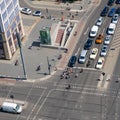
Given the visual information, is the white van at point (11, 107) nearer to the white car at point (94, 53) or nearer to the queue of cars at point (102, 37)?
the queue of cars at point (102, 37)

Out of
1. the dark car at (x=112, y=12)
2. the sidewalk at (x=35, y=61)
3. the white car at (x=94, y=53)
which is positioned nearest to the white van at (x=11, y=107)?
the sidewalk at (x=35, y=61)

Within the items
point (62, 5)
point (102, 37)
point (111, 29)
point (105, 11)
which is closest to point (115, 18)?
point (105, 11)

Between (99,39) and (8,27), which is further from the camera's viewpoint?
(99,39)

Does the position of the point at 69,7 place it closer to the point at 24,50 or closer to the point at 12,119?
the point at 24,50

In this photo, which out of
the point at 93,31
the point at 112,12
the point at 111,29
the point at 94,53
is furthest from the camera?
the point at 112,12

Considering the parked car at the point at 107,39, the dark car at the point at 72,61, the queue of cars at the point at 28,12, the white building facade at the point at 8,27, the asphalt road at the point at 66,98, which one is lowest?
the asphalt road at the point at 66,98

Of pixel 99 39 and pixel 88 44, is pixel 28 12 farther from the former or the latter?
pixel 99 39

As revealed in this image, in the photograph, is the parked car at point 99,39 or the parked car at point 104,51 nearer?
the parked car at point 104,51

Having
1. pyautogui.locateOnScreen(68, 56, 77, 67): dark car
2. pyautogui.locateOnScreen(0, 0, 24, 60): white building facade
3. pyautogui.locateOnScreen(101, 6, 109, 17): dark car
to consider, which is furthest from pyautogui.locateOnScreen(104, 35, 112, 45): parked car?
pyautogui.locateOnScreen(0, 0, 24, 60): white building facade

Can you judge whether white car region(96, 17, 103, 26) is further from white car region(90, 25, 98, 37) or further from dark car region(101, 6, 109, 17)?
dark car region(101, 6, 109, 17)
